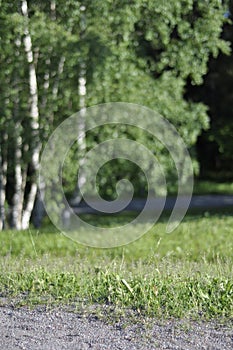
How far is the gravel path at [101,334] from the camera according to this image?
4156 mm

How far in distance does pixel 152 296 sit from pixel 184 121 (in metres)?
7.22

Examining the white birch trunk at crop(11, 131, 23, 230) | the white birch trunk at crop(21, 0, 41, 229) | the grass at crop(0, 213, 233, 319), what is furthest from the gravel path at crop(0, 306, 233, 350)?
the white birch trunk at crop(11, 131, 23, 230)

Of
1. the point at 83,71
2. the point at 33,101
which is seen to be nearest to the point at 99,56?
the point at 83,71

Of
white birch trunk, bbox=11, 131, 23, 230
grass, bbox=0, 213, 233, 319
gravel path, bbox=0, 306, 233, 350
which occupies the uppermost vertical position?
white birch trunk, bbox=11, 131, 23, 230

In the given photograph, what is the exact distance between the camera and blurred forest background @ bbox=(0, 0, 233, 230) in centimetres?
989

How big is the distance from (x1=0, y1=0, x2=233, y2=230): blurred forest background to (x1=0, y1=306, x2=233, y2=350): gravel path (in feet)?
18.6

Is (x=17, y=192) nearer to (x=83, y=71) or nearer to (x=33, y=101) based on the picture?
(x=33, y=101)

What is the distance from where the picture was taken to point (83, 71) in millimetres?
10430

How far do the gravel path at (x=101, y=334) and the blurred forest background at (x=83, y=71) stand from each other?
567cm

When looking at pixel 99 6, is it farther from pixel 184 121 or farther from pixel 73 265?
pixel 73 265

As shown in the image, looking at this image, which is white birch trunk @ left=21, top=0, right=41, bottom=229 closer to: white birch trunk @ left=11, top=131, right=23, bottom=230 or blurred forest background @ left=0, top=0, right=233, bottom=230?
blurred forest background @ left=0, top=0, right=233, bottom=230

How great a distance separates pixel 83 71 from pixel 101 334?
668cm

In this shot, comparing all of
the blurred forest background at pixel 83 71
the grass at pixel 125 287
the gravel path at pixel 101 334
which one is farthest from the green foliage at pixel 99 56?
the gravel path at pixel 101 334

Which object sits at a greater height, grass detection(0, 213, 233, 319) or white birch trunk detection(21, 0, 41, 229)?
white birch trunk detection(21, 0, 41, 229)
